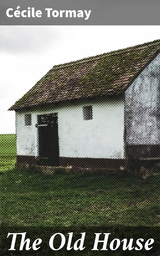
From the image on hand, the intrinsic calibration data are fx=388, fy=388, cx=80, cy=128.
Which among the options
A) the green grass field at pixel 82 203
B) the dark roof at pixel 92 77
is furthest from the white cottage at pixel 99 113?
the green grass field at pixel 82 203

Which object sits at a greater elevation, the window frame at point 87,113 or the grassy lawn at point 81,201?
the window frame at point 87,113

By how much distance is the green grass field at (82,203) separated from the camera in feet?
27.0

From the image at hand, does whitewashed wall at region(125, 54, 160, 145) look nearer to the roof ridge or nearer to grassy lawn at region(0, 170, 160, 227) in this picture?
the roof ridge

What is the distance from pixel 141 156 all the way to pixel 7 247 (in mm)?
8710

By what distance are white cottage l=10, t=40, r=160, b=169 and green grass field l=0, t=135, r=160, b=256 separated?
1.27 m

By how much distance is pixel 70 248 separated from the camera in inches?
247

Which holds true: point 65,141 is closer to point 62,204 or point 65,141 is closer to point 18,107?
point 18,107

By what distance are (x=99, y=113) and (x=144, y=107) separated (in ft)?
5.71

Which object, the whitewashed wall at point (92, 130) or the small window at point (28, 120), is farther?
the small window at point (28, 120)

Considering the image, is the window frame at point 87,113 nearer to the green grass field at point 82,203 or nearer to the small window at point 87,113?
the small window at point 87,113

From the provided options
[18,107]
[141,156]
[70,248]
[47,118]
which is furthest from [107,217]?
[18,107]

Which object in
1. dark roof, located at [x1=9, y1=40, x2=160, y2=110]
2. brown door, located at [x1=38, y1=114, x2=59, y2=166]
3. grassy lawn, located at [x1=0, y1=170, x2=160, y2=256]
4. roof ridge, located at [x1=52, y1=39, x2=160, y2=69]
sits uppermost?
roof ridge, located at [x1=52, y1=39, x2=160, y2=69]

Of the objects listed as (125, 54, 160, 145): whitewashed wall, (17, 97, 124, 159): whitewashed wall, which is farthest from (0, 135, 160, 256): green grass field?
(125, 54, 160, 145): whitewashed wall

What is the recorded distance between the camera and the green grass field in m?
8.24
